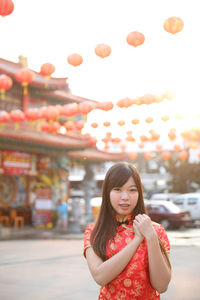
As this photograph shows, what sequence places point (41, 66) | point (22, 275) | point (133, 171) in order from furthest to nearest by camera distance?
1. point (41, 66)
2. point (22, 275)
3. point (133, 171)

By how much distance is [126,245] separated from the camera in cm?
210

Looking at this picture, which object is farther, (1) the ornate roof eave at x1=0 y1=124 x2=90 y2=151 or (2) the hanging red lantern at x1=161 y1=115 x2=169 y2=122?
(1) the ornate roof eave at x1=0 y1=124 x2=90 y2=151

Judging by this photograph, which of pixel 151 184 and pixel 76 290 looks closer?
pixel 76 290

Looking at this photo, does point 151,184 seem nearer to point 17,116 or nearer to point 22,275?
point 17,116

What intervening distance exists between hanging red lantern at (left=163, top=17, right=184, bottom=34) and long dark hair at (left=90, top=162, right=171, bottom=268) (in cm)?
616

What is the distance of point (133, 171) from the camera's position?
89.7 inches

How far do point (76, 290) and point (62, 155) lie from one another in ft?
54.0

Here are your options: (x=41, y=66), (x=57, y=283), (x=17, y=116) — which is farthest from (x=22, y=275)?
(x=17, y=116)

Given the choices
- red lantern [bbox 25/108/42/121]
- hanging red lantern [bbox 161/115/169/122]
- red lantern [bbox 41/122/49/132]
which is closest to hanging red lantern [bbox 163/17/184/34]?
hanging red lantern [bbox 161/115/169/122]

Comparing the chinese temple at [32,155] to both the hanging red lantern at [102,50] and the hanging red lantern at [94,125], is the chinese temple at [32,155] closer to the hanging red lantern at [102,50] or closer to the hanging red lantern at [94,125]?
the hanging red lantern at [94,125]

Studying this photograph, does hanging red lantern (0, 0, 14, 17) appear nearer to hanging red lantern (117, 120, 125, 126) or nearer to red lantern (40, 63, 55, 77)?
red lantern (40, 63, 55, 77)

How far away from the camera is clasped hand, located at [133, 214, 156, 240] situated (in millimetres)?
2051

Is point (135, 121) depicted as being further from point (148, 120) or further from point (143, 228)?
point (143, 228)

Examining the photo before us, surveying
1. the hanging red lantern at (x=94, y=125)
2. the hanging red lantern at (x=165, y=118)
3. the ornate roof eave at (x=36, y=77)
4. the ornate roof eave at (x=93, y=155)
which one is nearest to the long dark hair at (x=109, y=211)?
the hanging red lantern at (x=165, y=118)
